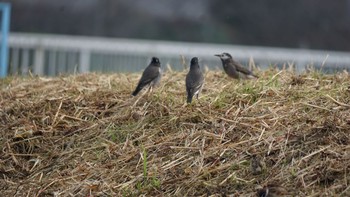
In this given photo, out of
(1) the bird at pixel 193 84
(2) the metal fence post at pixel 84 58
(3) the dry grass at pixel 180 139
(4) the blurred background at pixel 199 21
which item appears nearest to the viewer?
(3) the dry grass at pixel 180 139

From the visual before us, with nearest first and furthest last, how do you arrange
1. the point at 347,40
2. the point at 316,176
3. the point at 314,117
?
the point at 316,176, the point at 314,117, the point at 347,40

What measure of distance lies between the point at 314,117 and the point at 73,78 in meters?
3.55

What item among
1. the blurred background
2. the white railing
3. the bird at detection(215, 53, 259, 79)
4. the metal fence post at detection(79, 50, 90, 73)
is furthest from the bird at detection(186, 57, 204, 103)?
the blurred background

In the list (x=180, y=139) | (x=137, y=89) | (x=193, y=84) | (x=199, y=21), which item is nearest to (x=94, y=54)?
(x=137, y=89)

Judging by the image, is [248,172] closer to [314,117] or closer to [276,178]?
[276,178]

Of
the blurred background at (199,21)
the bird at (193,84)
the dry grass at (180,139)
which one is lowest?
the blurred background at (199,21)

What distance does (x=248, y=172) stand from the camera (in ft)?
23.9

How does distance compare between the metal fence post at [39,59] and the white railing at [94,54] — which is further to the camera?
the white railing at [94,54]

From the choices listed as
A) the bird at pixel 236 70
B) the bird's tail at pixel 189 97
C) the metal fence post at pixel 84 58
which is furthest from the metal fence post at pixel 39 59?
the bird's tail at pixel 189 97

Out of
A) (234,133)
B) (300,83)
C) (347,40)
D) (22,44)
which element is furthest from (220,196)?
(347,40)

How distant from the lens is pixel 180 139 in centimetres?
810

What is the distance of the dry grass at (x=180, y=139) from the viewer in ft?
23.7

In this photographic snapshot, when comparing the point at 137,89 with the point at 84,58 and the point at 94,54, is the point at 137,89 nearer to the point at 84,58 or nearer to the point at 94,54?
the point at 84,58

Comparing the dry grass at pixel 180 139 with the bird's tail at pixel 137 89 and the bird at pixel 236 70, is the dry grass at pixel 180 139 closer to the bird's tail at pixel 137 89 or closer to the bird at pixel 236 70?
the bird's tail at pixel 137 89
